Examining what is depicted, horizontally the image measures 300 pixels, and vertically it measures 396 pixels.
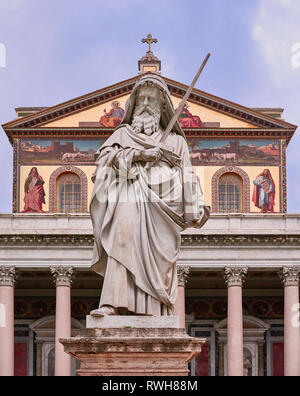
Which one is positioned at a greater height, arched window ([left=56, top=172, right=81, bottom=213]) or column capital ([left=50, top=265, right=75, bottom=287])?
arched window ([left=56, top=172, right=81, bottom=213])

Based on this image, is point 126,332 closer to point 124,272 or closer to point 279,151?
point 124,272

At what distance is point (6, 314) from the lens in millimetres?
40125

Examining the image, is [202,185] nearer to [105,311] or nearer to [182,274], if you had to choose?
[182,274]

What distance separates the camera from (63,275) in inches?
1617

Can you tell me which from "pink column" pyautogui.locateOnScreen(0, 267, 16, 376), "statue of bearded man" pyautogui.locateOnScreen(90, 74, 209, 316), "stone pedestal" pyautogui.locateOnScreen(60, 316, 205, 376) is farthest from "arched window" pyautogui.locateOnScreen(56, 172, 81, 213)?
"stone pedestal" pyautogui.locateOnScreen(60, 316, 205, 376)

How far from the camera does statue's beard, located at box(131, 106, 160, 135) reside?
8.07 m

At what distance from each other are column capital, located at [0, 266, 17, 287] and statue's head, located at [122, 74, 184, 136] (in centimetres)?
3354

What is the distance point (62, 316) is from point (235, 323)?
7192 millimetres

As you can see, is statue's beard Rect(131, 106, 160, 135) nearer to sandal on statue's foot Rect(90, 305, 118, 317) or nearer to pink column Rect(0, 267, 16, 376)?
sandal on statue's foot Rect(90, 305, 118, 317)

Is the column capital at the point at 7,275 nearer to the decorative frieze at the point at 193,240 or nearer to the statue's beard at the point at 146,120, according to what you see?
the decorative frieze at the point at 193,240

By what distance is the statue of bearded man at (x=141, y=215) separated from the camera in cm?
739

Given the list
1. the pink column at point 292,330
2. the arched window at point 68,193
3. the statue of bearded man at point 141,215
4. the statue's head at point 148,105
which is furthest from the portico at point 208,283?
the statue of bearded man at point 141,215

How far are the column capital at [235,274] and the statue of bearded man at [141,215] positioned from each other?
3338 centimetres
